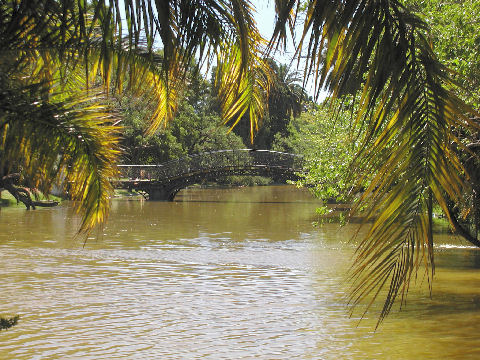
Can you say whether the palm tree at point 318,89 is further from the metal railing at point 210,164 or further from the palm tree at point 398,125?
the metal railing at point 210,164

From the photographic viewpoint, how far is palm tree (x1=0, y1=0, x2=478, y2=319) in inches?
129

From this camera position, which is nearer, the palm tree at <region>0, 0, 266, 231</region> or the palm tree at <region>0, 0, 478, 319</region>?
the palm tree at <region>0, 0, 478, 319</region>

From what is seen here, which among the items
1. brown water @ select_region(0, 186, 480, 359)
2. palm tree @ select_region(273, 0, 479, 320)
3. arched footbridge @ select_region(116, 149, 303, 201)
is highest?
arched footbridge @ select_region(116, 149, 303, 201)

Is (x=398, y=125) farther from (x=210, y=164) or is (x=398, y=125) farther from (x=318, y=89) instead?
Answer: (x=210, y=164)

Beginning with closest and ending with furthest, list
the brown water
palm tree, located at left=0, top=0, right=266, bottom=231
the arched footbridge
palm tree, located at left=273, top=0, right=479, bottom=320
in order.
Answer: palm tree, located at left=273, top=0, right=479, bottom=320
palm tree, located at left=0, top=0, right=266, bottom=231
the brown water
the arched footbridge

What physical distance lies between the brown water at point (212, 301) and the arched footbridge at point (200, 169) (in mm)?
17832

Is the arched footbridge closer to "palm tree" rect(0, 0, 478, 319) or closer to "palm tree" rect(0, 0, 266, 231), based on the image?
"palm tree" rect(0, 0, 478, 319)

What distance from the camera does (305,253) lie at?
19.9m

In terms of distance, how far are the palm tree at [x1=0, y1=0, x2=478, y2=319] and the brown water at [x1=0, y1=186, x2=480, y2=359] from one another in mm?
4505

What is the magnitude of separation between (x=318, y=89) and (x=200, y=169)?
38.8 metres

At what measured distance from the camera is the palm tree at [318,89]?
3.28 meters

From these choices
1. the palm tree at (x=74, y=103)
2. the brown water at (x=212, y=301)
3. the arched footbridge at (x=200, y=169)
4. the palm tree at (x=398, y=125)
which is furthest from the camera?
the arched footbridge at (x=200, y=169)

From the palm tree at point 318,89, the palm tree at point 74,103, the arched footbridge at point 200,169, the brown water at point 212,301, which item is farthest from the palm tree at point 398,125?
the arched footbridge at point 200,169

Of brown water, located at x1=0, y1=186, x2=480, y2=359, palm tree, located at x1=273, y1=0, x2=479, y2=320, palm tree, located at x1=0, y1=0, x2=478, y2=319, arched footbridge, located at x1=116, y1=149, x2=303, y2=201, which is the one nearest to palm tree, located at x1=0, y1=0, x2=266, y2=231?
palm tree, located at x1=0, y1=0, x2=478, y2=319
